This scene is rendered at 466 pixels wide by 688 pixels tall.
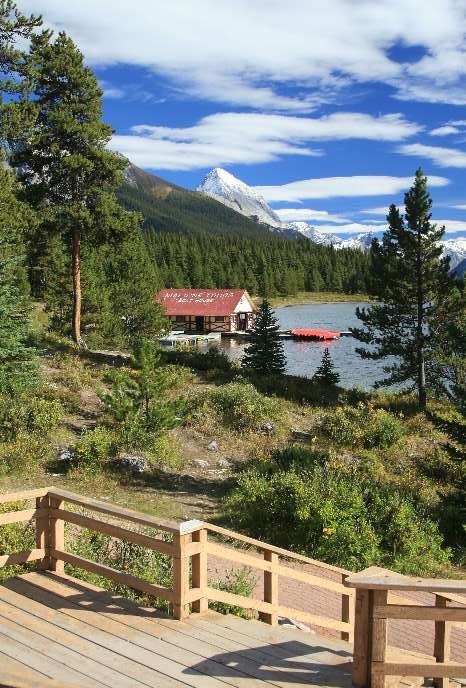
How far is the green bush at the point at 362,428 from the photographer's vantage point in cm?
2345

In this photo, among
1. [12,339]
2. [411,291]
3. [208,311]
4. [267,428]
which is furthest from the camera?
[208,311]

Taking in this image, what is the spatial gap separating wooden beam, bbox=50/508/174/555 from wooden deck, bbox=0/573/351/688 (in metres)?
0.74

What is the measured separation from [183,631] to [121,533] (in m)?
1.19

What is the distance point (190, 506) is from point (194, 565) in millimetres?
10293

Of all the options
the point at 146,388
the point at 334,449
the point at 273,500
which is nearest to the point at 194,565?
the point at 273,500

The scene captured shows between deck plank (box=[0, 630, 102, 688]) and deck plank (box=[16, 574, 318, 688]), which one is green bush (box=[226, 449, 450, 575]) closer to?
deck plank (box=[16, 574, 318, 688])

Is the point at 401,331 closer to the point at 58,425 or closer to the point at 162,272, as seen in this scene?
the point at 58,425

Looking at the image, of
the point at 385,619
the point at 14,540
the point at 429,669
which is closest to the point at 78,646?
the point at 385,619

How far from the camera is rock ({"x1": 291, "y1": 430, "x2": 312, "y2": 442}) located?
23.4m

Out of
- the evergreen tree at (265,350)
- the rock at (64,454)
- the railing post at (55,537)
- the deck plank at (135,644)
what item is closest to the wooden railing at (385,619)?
the deck plank at (135,644)

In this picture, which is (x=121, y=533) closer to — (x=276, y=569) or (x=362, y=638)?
(x=276, y=569)

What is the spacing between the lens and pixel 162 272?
118 meters

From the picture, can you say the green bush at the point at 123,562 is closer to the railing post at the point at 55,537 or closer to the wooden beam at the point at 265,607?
the railing post at the point at 55,537

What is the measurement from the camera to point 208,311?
275 ft
